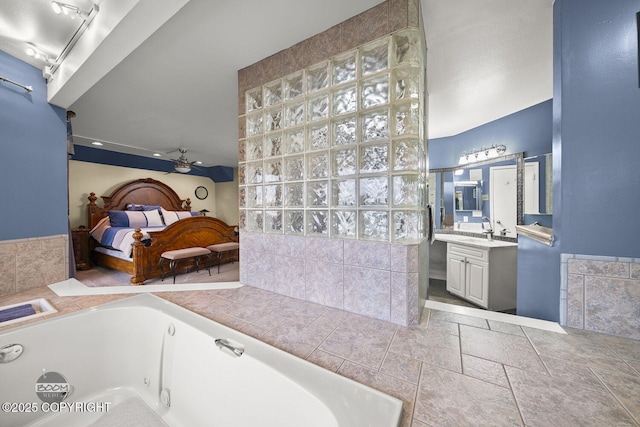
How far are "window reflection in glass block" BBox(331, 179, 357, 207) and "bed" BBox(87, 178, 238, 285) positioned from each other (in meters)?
2.97

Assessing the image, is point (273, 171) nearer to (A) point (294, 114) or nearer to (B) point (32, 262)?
(A) point (294, 114)

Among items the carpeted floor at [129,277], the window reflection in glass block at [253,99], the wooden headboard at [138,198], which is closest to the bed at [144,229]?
the wooden headboard at [138,198]

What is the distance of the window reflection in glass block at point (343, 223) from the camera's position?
123 cm

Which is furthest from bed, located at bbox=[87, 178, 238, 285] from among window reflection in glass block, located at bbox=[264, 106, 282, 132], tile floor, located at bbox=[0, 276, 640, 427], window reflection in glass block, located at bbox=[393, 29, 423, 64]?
window reflection in glass block, located at bbox=[393, 29, 423, 64]

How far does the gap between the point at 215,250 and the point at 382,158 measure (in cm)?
325

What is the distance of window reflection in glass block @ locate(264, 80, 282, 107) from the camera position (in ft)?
4.91

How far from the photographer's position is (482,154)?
8.84 ft

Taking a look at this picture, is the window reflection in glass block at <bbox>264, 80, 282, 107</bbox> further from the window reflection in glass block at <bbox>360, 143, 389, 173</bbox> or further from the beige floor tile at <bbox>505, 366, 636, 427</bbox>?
the beige floor tile at <bbox>505, 366, 636, 427</bbox>

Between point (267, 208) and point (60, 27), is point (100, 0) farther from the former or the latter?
point (267, 208)

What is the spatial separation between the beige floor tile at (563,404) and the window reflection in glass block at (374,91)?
4.05 feet

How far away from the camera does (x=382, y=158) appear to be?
3.76ft

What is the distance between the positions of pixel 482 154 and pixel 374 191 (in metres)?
2.35

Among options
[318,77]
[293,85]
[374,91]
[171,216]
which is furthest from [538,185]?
[171,216]

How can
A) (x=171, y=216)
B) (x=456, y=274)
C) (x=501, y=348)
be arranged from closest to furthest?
1. (x=501, y=348)
2. (x=456, y=274)
3. (x=171, y=216)
